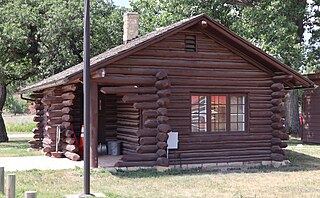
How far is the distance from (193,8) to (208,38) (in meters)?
12.1

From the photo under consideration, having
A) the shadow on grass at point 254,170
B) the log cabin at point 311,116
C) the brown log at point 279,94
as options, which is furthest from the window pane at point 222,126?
the log cabin at point 311,116

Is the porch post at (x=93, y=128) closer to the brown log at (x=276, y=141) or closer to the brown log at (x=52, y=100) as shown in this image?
the brown log at (x=52, y=100)

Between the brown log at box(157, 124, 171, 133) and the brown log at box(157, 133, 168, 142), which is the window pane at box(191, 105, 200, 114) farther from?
the brown log at box(157, 133, 168, 142)

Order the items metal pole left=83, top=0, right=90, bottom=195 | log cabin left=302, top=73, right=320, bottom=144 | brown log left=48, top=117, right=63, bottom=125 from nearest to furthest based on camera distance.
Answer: metal pole left=83, top=0, right=90, bottom=195 → brown log left=48, top=117, right=63, bottom=125 → log cabin left=302, top=73, right=320, bottom=144

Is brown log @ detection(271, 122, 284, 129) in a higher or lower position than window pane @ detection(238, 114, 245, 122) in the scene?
lower

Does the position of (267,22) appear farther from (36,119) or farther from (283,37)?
(36,119)

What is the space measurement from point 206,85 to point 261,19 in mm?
12537

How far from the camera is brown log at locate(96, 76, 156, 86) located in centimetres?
1548

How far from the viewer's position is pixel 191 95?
1700 centimetres

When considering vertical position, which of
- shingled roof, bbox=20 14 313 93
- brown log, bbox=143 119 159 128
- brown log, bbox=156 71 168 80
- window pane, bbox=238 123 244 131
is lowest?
window pane, bbox=238 123 244 131

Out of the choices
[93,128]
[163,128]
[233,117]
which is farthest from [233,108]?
[93,128]

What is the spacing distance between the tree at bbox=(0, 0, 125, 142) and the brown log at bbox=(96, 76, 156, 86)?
13282 millimetres

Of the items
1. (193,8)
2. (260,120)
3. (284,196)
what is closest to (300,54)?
(193,8)

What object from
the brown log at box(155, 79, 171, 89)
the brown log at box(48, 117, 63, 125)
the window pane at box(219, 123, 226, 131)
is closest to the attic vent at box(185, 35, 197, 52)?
the brown log at box(155, 79, 171, 89)
